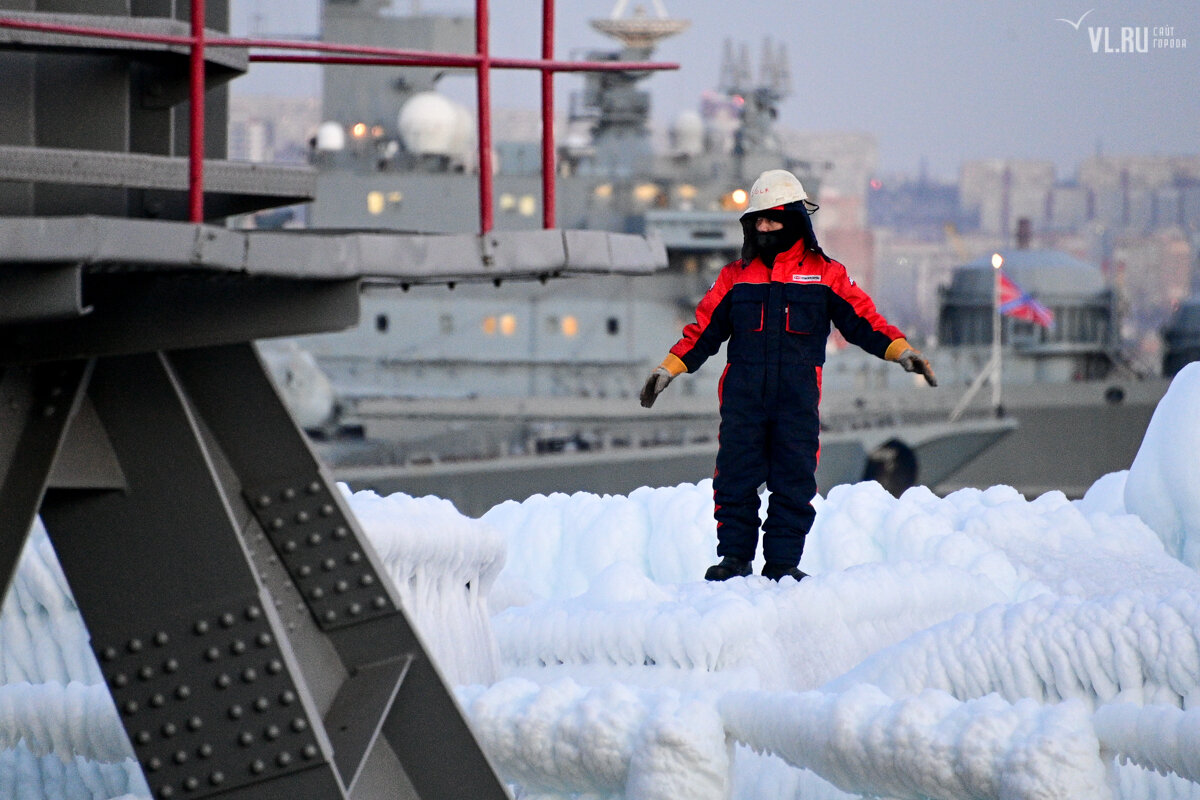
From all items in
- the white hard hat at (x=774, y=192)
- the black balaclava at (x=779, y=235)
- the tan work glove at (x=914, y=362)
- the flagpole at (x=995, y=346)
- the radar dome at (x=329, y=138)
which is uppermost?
the radar dome at (x=329, y=138)

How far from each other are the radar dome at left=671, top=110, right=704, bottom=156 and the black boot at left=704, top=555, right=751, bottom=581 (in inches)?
917

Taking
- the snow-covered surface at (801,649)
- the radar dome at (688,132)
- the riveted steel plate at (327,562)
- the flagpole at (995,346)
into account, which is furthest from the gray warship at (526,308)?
the riveted steel plate at (327,562)

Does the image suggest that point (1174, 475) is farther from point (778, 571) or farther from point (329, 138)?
point (329, 138)

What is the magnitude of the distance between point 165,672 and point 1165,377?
30721 mm

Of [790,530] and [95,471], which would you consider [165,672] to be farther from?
[790,530]

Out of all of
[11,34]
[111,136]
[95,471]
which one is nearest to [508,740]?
[95,471]

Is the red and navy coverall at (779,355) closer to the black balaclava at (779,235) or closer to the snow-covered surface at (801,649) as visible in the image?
the black balaclava at (779,235)

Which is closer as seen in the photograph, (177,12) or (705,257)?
(177,12)

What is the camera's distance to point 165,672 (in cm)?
252

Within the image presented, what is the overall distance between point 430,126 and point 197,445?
23.9m

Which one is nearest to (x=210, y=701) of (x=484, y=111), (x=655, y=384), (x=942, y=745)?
(x=484, y=111)

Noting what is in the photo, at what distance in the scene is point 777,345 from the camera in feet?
14.0

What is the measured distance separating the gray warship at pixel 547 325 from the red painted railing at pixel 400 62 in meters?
22.0

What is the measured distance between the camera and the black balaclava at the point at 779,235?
13.8 feet
